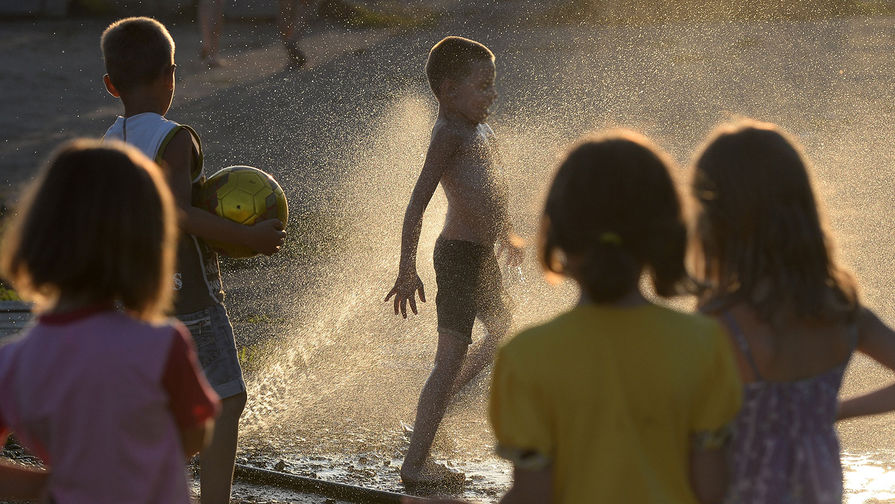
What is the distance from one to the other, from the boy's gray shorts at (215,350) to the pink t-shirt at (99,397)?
1.34 m

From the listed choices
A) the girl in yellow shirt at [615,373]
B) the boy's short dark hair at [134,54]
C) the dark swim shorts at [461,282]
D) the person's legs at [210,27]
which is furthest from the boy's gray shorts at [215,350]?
the person's legs at [210,27]

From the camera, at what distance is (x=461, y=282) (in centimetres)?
451

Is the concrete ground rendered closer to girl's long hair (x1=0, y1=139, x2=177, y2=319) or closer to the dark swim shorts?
the dark swim shorts

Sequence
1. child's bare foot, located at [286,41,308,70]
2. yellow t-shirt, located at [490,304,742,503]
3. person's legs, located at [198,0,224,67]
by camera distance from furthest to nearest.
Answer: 1. child's bare foot, located at [286,41,308,70]
2. person's legs, located at [198,0,224,67]
3. yellow t-shirt, located at [490,304,742,503]

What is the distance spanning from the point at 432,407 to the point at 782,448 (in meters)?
2.17

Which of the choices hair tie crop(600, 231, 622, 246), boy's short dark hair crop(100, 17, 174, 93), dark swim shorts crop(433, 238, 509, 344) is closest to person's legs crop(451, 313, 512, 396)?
dark swim shorts crop(433, 238, 509, 344)

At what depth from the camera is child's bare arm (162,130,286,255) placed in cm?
357

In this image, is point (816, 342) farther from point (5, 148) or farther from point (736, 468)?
point (5, 148)

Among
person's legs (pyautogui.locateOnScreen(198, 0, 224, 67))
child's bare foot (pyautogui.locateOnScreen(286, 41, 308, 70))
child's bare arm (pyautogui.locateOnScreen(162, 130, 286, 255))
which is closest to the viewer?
child's bare arm (pyautogui.locateOnScreen(162, 130, 286, 255))

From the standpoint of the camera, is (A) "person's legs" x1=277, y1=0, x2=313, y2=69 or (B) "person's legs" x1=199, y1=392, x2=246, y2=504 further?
(A) "person's legs" x1=277, y1=0, x2=313, y2=69

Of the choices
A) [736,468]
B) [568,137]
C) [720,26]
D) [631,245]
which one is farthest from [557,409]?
[720,26]

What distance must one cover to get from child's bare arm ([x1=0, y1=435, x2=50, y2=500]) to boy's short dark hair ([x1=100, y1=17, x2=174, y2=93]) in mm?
1508

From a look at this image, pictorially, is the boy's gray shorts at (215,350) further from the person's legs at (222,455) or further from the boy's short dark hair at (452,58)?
the boy's short dark hair at (452,58)

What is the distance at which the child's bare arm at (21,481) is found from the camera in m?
2.36
